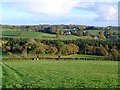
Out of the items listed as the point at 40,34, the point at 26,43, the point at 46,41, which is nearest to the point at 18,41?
the point at 26,43

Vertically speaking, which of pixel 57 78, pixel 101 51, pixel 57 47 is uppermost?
pixel 57 78

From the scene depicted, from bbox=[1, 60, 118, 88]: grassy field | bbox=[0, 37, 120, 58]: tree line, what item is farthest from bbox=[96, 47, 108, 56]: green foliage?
bbox=[1, 60, 118, 88]: grassy field

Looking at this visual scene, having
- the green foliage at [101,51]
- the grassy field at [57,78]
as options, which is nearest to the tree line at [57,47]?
the green foliage at [101,51]

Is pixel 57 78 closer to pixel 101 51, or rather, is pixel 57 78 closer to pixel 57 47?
pixel 101 51

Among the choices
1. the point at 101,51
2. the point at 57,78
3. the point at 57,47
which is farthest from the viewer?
the point at 57,47

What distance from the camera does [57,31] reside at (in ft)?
297

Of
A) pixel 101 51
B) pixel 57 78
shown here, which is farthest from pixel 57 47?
pixel 57 78

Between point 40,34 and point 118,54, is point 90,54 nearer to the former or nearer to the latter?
point 118,54

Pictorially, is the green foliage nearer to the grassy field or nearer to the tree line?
the tree line

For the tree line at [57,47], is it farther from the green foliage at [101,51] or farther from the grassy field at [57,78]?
the grassy field at [57,78]

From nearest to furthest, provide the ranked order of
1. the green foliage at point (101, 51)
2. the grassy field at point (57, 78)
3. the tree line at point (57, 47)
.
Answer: the grassy field at point (57, 78), the green foliage at point (101, 51), the tree line at point (57, 47)

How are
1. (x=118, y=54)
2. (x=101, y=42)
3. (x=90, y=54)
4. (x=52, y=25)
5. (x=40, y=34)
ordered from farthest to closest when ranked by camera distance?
1. (x=52, y=25)
2. (x=40, y=34)
3. (x=101, y=42)
4. (x=90, y=54)
5. (x=118, y=54)

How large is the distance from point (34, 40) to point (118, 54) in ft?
73.6

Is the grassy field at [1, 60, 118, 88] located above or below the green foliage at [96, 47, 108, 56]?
above
